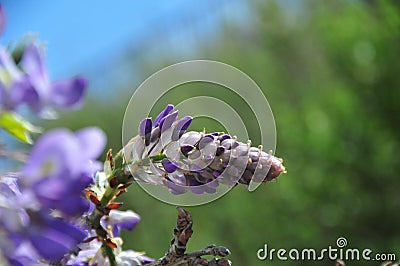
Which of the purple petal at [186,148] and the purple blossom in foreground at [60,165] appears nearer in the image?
the purple blossom in foreground at [60,165]

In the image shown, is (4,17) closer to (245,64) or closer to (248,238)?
(248,238)

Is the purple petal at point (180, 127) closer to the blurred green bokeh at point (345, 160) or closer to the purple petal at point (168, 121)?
the purple petal at point (168, 121)

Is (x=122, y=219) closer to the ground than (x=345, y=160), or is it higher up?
closer to the ground

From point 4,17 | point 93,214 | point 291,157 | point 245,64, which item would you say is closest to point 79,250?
point 93,214

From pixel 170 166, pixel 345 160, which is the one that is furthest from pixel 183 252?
pixel 345 160

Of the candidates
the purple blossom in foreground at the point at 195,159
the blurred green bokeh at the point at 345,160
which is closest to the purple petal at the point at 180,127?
the purple blossom in foreground at the point at 195,159

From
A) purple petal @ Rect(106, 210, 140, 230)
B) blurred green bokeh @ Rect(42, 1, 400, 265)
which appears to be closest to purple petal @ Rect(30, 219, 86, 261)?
purple petal @ Rect(106, 210, 140, 230)

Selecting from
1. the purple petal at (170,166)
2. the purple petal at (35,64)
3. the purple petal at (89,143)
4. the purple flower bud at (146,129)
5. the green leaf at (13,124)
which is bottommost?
the purple petal at (89,143)

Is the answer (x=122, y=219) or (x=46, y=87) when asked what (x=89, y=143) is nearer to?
(x=46, y=87)
